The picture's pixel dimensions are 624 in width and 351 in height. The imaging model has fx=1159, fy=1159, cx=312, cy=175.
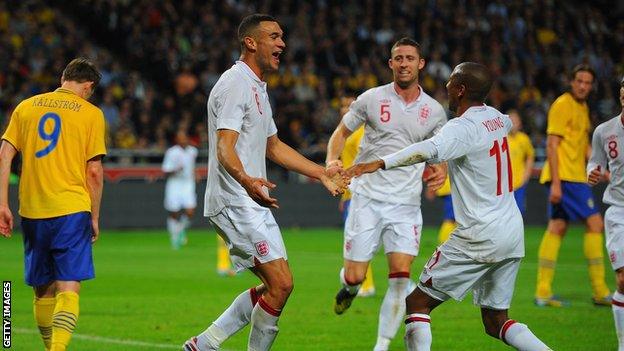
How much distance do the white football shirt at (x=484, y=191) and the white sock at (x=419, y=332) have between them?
0.59 meters

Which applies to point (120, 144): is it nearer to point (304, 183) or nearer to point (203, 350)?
point (304, 183)

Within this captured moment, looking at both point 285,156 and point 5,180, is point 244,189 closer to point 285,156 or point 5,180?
point 285,156

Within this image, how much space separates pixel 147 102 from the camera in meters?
27.2

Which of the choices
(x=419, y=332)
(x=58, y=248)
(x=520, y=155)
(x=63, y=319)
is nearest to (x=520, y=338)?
(x=419, y=332)

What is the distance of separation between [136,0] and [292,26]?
166 inches

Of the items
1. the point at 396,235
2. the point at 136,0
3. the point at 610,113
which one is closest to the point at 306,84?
the point at 136,0

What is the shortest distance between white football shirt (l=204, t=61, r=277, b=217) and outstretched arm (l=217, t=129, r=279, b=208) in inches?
5.2

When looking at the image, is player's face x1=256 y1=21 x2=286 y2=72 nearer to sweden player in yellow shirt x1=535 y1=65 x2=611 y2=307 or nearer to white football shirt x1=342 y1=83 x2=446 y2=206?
white football shirt x1=342 y1=83 x2=446 y2=206

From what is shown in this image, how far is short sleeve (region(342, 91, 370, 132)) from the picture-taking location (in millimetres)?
10850

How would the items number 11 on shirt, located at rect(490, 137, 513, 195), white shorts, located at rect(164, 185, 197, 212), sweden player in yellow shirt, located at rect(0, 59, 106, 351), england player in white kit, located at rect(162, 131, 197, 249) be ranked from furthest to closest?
england player in white kit, located at rect(162, 131, 197, 249) < white shorts, located at rect(164, 185, 197, 212) < sweden player in yellow shirt, located at rect(0, 59, 106, 351) < number 11 on shirt, located at rect(490, 137, 513, 195)

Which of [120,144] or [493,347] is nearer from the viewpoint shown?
[493,347]

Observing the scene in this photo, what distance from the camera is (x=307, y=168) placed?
863 centimetres

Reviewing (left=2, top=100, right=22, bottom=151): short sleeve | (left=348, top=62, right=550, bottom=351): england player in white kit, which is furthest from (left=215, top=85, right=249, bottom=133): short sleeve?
(left=2, top=100, right=22, bottom=151): short sleeve

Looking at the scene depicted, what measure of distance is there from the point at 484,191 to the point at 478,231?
29cm
